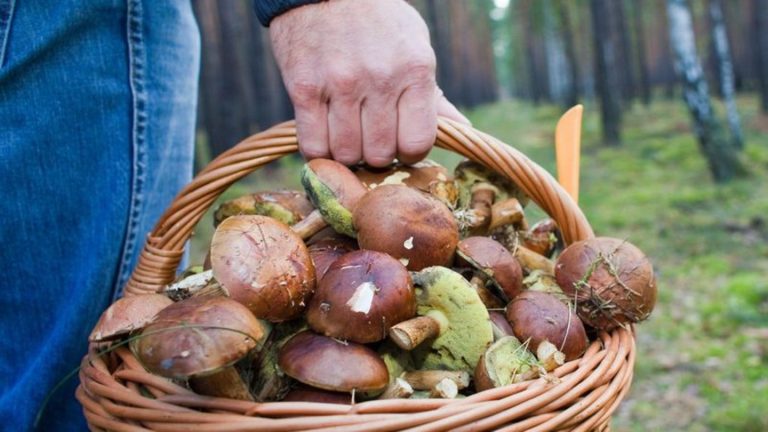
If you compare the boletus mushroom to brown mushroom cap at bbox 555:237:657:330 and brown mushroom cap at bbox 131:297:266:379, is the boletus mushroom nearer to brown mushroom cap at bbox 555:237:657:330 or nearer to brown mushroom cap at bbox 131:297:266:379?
brown mushroom cap at bbox 131:297:266:379

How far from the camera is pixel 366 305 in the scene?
50.9 inches

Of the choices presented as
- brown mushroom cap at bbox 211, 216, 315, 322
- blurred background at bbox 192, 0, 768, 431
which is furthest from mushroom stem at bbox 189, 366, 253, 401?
blurred background at bbox 192, 0, 768, 431

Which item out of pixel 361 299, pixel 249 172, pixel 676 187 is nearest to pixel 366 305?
pixel 361 299

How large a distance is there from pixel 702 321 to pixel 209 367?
13.9ft

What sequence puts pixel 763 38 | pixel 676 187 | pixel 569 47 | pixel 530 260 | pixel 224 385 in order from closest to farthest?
1. pixel 224 385
2. pixel 530 260
3. pixel 676 187
4. pixel 763 38
5. pixel 569 47

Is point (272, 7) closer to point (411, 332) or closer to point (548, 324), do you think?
point (411, 332)

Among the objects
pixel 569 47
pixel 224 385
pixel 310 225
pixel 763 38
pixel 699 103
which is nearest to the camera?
pixel 224 385

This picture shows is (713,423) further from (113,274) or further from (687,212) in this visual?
(687,212)

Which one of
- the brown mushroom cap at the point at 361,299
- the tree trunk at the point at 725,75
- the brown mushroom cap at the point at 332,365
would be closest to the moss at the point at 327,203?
the brown mushroom cap at the point at 361,299

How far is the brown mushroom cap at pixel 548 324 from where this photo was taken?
4.64 ft

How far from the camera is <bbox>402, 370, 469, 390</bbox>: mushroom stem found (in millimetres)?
1373

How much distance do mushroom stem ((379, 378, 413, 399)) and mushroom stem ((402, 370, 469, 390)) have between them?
2.7 inches

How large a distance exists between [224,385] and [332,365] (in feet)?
0.63

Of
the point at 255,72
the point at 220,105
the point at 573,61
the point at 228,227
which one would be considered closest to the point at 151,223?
the point at 228,227
